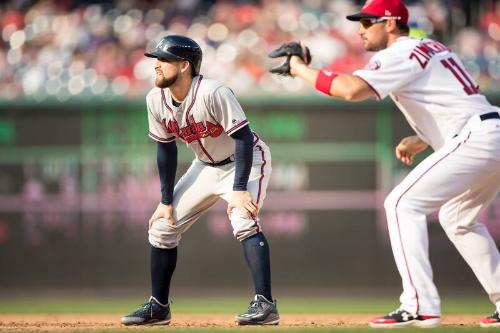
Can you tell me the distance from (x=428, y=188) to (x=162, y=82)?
5.75ft

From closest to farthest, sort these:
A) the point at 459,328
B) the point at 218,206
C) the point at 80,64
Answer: the point at 459,328 < the point at 218,206 < the point at 80,64

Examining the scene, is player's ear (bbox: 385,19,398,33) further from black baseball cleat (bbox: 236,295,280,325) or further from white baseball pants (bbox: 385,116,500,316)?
black baseball cleat (bbox: 236,295,280,325)

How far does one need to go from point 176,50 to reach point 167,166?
0.77m

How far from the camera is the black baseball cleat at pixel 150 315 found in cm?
605

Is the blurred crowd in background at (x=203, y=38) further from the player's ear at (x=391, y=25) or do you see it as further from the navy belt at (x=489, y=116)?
the navy belt at (x=489, y=116)

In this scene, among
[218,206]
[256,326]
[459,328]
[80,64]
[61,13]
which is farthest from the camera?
[61,13]

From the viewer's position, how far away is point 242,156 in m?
5.86

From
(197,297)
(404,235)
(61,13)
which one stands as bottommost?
(197,297)

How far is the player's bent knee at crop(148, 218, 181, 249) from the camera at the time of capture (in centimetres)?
616

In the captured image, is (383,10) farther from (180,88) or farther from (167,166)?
(167,166)

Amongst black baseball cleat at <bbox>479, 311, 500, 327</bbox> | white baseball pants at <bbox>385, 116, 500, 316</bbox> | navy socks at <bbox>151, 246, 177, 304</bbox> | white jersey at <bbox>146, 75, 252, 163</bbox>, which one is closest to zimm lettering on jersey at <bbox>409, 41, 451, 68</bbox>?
white baseball pants at <bbox>385, 116, 500, 316</bbox>

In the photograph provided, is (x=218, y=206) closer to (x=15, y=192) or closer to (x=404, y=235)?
(x=15, y=192)

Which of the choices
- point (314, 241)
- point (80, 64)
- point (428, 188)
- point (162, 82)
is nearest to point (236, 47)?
point (80, 64)

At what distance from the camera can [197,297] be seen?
11266 mm
